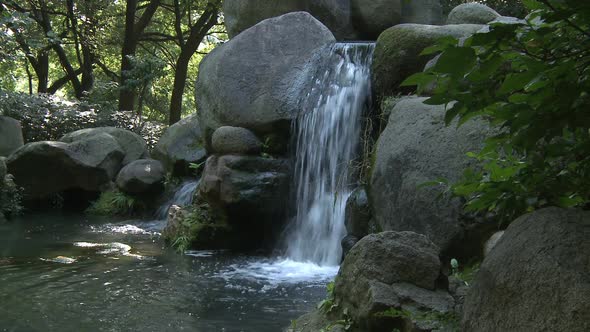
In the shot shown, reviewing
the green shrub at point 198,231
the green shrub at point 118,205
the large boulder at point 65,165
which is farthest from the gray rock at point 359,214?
the large boulder at point 65,165

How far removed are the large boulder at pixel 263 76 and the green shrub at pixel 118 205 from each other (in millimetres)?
2518

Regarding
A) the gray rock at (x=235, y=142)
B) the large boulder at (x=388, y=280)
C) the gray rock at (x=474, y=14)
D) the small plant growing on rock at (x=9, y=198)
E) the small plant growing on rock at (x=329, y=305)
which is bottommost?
the small plant growing on rock at (x=329, y=305)

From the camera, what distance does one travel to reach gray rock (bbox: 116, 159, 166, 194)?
41.0 feet

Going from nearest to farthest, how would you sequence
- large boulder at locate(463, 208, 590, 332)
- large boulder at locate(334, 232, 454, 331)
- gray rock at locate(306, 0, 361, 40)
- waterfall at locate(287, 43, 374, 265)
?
large boulder at locate(463, 208, 590, 332), large boulder at locate(334, 232, 454, 331), waterfall at locate(287, 43, 374, 265), gray rock at locate(306, 0, 361, 40)

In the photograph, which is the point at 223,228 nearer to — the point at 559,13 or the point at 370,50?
the point at 370,50

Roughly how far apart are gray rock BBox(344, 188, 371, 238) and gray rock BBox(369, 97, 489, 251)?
21.9 inches

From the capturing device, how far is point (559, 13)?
4.63 feet

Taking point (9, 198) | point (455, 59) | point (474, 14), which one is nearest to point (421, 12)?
point (474, 14)

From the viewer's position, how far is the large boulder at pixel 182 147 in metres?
12.9

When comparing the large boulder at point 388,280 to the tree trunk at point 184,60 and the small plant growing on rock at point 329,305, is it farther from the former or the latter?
the tree trunk at point 184,60

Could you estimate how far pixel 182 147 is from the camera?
13398 mm

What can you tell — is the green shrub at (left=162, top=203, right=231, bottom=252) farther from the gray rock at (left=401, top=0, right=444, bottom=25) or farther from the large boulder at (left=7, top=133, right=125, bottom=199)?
the gray rock at (left=401, top=0, right=444, bottom=25)

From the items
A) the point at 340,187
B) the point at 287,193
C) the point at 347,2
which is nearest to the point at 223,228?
the point at 287,193

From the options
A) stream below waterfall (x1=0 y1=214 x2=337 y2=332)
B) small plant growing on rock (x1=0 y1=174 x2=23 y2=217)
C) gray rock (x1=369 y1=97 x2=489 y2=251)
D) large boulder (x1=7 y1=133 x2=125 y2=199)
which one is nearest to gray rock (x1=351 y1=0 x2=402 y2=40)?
large boulder (x1=7 y1=133 x2=125 y2=199)
